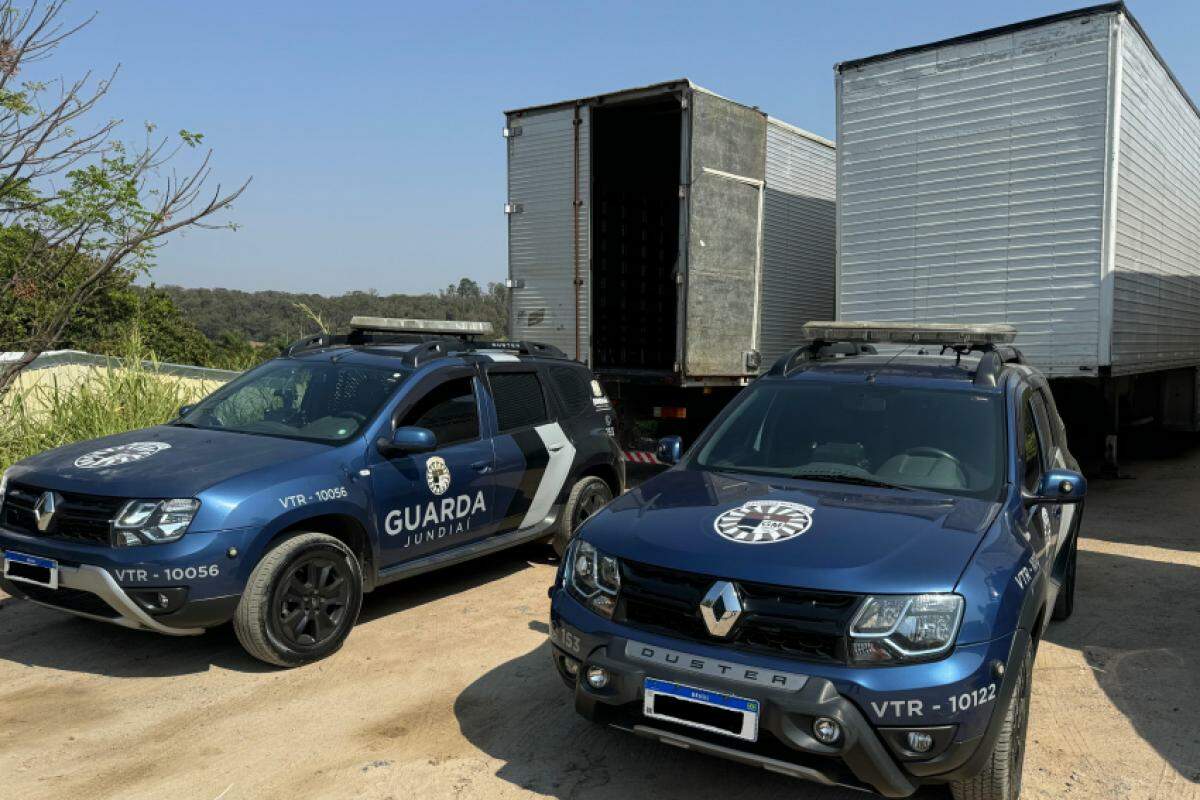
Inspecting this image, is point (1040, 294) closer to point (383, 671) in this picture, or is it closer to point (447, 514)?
point (447, 514)

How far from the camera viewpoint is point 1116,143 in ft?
28.0

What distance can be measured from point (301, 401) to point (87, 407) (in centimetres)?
421

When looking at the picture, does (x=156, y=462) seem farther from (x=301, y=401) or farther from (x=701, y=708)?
(x=701, y=708)

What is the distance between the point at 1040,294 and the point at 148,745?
8.26 m

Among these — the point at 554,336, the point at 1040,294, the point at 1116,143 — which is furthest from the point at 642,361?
the point at 1116,143

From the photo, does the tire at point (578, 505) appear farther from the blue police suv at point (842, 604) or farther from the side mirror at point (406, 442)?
the blue police suv at point (842, 604)

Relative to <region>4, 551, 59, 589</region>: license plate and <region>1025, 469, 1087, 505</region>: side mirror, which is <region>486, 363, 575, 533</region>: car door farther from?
<region>1025, 469, 1087, 505</region>: side mirror

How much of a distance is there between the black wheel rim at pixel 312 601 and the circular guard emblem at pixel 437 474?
780mm

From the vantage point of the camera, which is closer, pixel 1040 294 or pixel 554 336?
pixel 1040 294

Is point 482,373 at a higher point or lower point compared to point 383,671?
higher

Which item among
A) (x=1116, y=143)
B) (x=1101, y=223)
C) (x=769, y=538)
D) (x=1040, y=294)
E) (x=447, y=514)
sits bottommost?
(x=447, y=514)

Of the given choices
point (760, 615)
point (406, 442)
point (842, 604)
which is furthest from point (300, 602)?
point (842, 604)

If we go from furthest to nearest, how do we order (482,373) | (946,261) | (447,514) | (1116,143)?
(946,261)
(1116,143)
(482,373)
(447,514)

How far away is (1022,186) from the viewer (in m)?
9.00
